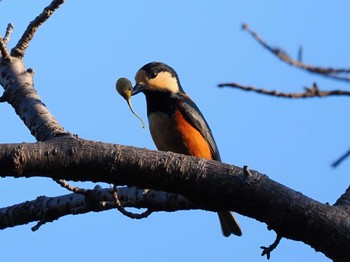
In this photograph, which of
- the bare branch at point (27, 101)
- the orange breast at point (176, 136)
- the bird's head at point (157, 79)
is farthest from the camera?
the bird's head at point (157, 79)

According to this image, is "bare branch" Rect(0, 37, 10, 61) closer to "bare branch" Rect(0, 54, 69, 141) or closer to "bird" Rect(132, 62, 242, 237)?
"bare branch" Rect(0, 54, 69, 141)

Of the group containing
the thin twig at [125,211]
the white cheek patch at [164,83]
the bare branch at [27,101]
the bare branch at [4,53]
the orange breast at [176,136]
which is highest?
the white cheek patch at [164,83]

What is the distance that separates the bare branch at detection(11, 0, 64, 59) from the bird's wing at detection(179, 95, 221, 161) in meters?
2.12

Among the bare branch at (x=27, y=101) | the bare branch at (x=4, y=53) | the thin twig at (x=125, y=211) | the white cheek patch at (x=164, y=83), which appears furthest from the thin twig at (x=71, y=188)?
the white cheek patch at (x=164, y=83)

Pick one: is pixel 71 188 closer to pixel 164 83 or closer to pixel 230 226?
pixel 230 226

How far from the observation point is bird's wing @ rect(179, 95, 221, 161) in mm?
6670

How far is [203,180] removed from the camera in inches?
124

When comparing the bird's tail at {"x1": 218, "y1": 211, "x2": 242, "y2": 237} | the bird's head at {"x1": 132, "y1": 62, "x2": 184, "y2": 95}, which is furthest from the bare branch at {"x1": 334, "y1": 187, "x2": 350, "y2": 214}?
the bird's head at {"x1": 132, "y1": 62, "x2": 184, "y2": 95}

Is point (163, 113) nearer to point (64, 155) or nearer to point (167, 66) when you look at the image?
point (167, 66)

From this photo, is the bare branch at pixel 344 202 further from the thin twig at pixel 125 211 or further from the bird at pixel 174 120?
the bird at pixel 174 120

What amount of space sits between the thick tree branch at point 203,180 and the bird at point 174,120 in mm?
3312

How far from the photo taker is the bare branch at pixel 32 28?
4.31 m

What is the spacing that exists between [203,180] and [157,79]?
4020 mm

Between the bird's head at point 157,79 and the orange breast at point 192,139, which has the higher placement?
the bird's head at point 157,79
